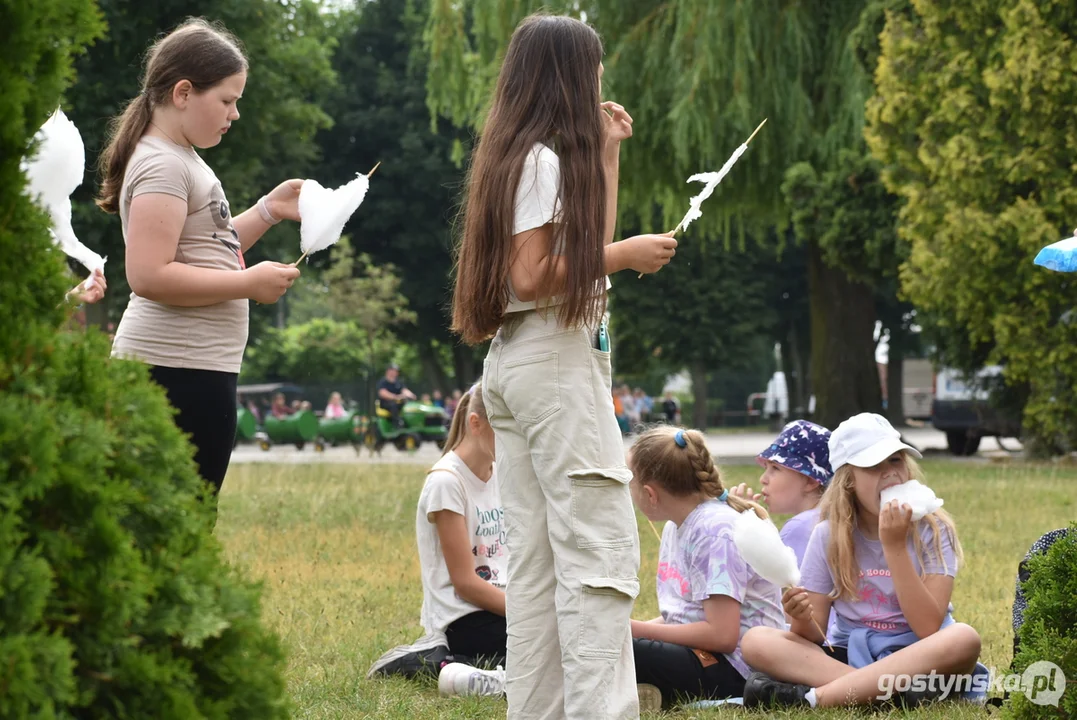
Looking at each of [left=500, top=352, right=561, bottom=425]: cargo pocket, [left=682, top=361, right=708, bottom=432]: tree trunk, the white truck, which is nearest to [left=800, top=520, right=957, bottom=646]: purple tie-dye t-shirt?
[left=500, top=352, right=561, bottom=425]: cargo pocket

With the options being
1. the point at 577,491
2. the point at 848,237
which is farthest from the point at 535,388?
the point at 848,237

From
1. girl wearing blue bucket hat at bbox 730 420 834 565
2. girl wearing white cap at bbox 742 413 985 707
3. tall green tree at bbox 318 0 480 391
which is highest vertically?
tall green tree at bbox 318 0 480 391

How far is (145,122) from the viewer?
11.7 feet

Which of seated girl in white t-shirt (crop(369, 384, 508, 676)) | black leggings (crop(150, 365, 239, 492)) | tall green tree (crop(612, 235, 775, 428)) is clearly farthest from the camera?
tall green tree (crop(612, 235, 775, 428))

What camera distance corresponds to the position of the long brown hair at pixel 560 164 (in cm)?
327

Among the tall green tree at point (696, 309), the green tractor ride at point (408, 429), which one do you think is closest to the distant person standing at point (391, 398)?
the green tractor ride at point (408, 429)

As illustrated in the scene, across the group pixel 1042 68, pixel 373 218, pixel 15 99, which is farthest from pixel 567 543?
pixel 373 218

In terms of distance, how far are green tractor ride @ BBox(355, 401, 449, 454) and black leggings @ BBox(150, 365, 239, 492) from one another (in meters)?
22.1

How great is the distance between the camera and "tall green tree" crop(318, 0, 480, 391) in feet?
123

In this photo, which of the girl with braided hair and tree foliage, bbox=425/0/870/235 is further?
tree foliage, bbox=425/0/870/235

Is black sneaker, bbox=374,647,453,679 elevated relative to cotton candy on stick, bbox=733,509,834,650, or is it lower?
lower

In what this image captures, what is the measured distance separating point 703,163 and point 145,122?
1485 cm

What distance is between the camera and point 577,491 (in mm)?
3287

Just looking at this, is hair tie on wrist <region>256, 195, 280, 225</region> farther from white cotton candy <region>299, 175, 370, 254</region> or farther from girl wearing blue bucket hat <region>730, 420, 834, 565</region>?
girl wearing blue bucket hat <region>730, 420, 834, 565</region>
